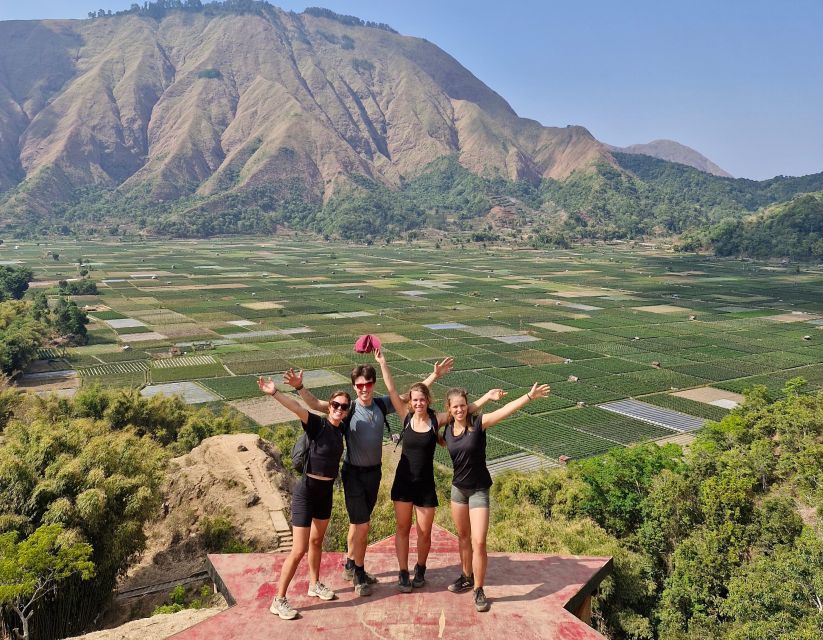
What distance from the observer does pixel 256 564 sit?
34.4 ft

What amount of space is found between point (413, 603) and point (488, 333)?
221 feet

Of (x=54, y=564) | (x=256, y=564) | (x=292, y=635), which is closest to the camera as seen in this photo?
(x=292, y=635)

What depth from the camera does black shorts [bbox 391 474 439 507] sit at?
929 cm

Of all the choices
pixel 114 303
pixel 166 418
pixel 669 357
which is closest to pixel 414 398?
pixel 166 418

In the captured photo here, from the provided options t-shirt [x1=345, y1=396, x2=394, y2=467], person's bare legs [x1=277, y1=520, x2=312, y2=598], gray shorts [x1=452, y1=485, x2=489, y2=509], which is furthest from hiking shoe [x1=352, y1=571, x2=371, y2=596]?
gray shorts [x1=452, y1=485, x2=489, y2=509]

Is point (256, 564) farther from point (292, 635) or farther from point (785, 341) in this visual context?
point (785, 341)

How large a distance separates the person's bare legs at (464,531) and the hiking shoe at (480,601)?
1.60 feet

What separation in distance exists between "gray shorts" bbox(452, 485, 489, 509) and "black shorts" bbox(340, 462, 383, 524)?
1239 millimetres

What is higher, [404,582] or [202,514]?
[404,582]

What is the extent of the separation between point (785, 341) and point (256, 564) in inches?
3035

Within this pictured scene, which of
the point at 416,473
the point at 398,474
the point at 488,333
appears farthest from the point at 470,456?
the point at 488,333

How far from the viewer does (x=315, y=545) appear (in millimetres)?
9258

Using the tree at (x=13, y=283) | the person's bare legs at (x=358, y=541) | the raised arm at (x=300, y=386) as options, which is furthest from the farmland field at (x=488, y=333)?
the raised arm at (x=300, y=386)

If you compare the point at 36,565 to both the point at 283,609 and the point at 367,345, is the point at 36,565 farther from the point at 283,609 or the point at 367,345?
the point at 367,345
